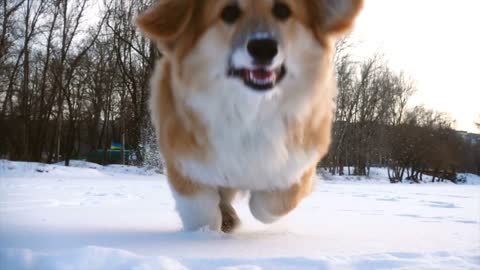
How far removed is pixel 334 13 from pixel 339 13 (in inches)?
1.4

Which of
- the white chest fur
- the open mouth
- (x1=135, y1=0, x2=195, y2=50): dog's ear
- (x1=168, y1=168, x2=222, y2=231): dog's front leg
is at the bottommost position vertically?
(x1=168, y1=168, x2=222, y2=231): dog's front leg

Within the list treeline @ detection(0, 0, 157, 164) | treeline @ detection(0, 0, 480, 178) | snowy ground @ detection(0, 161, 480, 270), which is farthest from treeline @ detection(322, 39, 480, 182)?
snowy ground @ detection(0, 161, 480, 270)

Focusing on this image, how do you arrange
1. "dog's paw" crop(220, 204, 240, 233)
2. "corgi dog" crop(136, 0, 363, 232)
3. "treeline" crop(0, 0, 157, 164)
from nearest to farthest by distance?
"corgi dog" crop(136, 0, 363, 232)
"dog's paw" crop(220, 204, 240, 233)
"treeline" crop(0, 0, 157, 164)

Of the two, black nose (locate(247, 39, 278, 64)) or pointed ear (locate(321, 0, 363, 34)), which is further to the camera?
pointed ear (locate(321, 0, 363, 34))

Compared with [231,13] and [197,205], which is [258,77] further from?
[197,205]

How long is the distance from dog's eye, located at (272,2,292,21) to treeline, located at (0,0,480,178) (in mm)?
6996

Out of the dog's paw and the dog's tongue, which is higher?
the dog's tongue

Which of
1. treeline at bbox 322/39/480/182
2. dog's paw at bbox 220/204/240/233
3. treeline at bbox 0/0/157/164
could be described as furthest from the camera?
treeline at bbox 322/39/480/182

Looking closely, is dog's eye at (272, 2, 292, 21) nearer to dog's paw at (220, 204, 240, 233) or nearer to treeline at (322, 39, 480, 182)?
dog's paw at (220, 204, 240, 233)

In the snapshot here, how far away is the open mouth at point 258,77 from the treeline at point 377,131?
11.1 meters

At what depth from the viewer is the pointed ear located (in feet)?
10.6

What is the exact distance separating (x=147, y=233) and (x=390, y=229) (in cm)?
163

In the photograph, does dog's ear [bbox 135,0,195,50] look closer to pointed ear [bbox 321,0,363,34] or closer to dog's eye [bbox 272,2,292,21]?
dog's eye [bbox 272,2,292,21]

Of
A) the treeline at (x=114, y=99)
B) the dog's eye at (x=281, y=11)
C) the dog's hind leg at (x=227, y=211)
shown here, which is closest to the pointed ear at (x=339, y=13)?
the dog's eye at (x=281, y=11)
